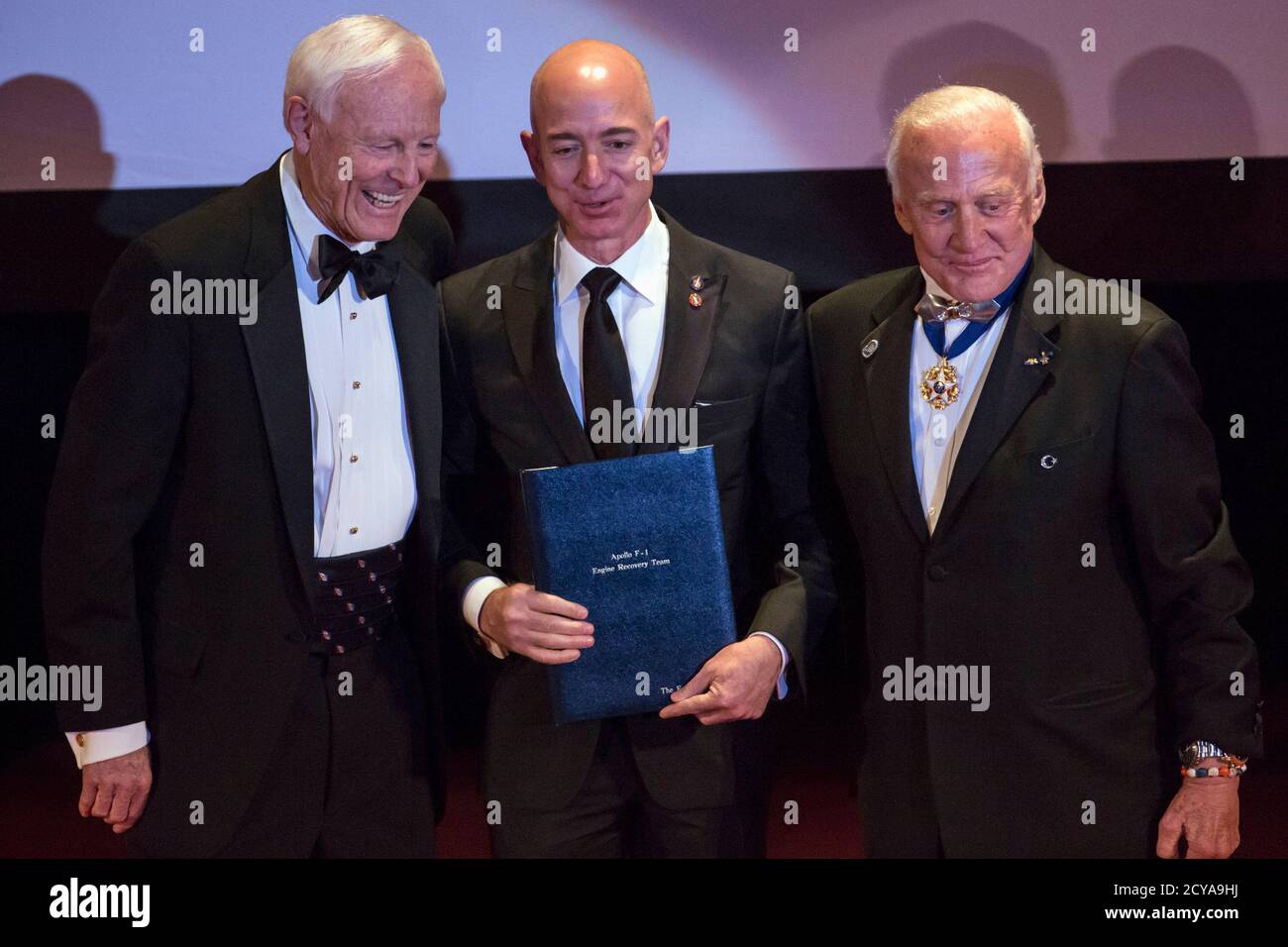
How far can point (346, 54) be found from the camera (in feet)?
8.17

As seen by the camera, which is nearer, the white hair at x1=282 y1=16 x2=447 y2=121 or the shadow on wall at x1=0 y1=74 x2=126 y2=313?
the white hair at x1=282 y1=16 x2=447 y2=121

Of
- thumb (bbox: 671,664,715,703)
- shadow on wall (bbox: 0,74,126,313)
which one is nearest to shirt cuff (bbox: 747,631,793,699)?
thumb (bbox: 671,664,715,703)

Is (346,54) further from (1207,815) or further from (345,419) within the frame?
(1207,815)

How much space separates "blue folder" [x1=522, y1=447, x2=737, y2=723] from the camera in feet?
8.09

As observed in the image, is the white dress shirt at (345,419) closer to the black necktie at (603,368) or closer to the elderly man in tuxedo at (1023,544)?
the black necktie at (603,368)

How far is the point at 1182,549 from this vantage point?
244 centimetres

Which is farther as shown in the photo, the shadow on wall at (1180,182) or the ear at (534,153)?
the shadow on wall at (1180,182)

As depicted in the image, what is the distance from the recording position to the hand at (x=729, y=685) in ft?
8.15

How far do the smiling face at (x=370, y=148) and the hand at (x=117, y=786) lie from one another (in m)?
1.16

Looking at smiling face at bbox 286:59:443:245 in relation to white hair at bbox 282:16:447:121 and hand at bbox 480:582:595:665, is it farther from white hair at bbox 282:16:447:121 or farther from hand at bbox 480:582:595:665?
hand at bbox 480:582:595:665

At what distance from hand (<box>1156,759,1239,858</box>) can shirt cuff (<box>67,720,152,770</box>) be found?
2.09m

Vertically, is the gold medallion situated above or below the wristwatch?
above

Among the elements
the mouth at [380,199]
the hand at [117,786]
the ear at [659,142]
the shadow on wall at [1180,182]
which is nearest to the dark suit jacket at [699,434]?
the ear at [659,142]
